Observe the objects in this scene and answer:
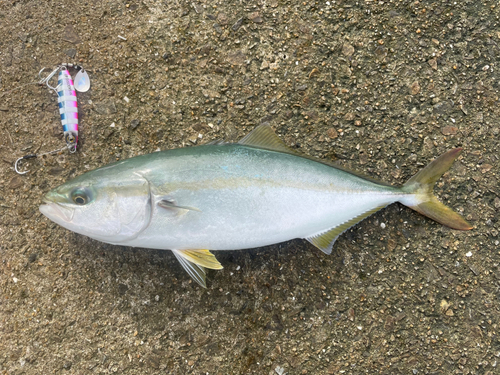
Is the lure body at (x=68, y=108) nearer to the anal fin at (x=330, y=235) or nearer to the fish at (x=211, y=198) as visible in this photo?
the fish at (x=211, y=198)

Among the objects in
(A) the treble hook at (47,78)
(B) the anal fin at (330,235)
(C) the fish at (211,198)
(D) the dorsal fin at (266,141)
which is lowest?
(B) the anal fin at (330,235)

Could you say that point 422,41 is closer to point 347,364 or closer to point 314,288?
point 314,288

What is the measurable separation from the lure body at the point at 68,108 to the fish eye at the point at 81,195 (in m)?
0.58

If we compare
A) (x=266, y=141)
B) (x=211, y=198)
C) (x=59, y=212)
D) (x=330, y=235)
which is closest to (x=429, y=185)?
(x=330, y=235)

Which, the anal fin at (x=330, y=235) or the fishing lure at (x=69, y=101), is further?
the fishing lure at (x=69, y=101)

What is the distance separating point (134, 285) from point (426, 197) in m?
2.01

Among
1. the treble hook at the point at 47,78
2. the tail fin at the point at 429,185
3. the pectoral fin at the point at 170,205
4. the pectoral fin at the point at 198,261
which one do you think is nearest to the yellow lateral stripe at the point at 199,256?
the pectoral fin at the point at 198,261

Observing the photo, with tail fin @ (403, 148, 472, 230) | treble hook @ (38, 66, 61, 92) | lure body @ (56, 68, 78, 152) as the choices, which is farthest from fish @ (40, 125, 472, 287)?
treble hook @ (38, 66, 61, 92)

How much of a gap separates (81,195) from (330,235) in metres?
1.50

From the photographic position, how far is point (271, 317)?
2127mm

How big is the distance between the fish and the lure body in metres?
0.51

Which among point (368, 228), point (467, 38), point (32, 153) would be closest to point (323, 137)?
point (368, 228)

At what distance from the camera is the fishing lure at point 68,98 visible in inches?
86.1

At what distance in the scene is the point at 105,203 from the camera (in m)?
1.78
